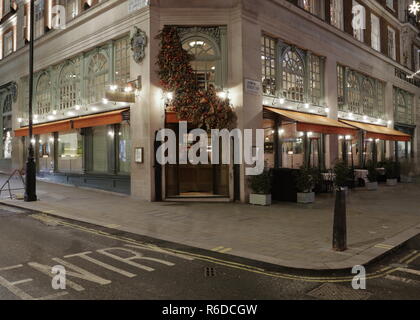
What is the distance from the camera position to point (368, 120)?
23.1m

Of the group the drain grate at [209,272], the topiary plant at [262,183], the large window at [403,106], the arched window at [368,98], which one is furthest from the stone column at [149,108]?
the large window at [403,106]

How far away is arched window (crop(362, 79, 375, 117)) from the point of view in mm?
23006

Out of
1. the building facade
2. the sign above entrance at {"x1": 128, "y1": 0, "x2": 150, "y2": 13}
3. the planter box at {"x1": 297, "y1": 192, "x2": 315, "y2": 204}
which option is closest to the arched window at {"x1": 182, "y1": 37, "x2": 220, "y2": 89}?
the building facade

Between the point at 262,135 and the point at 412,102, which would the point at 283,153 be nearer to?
the point at 262,135

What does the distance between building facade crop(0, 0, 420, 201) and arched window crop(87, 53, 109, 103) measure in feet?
0.27

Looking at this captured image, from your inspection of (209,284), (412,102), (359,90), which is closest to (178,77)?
(209,284)

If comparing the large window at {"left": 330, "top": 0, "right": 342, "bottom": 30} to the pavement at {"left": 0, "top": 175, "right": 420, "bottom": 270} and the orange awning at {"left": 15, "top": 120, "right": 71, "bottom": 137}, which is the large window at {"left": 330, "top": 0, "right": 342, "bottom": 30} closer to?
the pavement at {"left": 0, "top": 175, "right": 420, "bottom": 270}

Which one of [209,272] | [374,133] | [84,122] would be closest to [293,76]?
[374,133]

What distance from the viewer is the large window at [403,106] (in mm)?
27312

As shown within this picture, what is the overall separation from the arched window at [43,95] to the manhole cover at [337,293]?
770 inches

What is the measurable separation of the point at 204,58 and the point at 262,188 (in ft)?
17.8

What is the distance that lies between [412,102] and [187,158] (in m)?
25.0

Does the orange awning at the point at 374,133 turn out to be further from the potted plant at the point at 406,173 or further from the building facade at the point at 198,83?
the potted plant at the point at 406,173
